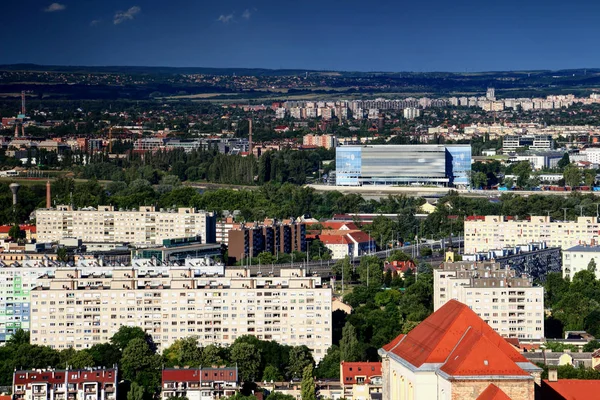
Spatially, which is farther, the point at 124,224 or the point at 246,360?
the point at 124,224

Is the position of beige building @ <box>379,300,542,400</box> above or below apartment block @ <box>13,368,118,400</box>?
above

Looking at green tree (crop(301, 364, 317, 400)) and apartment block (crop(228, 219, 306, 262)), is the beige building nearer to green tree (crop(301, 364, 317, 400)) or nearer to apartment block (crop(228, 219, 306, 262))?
green tree (crop(301, 364, 317, 400))

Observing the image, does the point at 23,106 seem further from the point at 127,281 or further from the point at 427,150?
the point at 127,281

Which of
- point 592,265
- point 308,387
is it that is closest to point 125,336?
point 308,387

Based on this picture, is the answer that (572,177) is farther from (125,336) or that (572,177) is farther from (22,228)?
(125,336)

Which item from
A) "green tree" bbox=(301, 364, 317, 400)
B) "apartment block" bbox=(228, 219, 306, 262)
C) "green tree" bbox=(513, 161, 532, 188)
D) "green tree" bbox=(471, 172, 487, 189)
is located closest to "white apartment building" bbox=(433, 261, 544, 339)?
"green tree" bbox=(301, 364, 317, 400)

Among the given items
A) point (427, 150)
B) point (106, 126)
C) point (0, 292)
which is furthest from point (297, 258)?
point (106, 126)
